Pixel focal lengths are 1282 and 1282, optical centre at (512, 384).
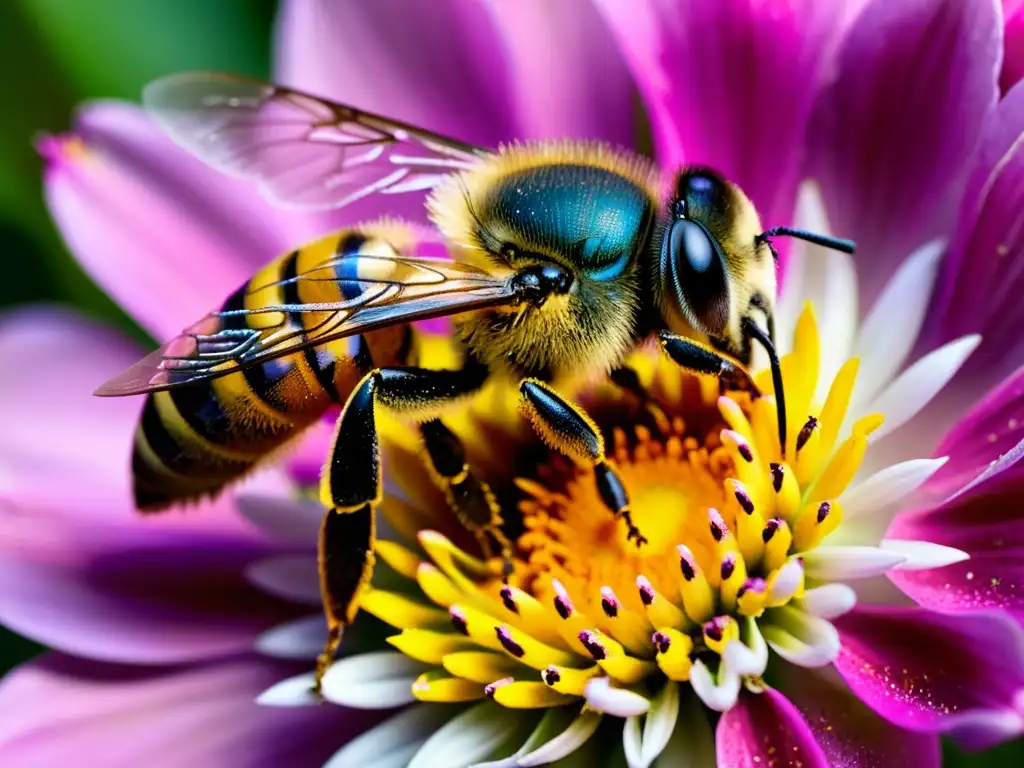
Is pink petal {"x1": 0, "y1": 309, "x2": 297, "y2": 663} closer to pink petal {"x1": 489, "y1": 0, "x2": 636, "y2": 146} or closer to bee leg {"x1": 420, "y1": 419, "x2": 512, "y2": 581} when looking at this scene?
bee leg {"x1": 420, "y1": 419, "x2": 512, "y2": 581}

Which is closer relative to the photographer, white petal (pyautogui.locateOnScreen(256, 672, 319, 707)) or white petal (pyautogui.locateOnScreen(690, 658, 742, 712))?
white petal (pyautogui.locateOnScreen(690, 658, 742, 712))

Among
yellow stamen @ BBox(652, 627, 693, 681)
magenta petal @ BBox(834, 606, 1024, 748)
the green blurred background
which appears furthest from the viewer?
the green blurred background

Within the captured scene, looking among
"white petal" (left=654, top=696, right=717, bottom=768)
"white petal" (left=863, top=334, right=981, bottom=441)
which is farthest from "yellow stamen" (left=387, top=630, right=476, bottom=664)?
"white petal" (left=863, top=334, right=981, bottom=441)

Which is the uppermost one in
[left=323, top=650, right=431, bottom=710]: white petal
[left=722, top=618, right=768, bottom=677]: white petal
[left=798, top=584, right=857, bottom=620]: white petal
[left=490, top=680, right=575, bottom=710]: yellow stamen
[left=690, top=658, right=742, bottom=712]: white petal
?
[left=798, top=584, right=857, bottom=620]: white petal

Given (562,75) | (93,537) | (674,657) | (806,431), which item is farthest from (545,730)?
(562,75)

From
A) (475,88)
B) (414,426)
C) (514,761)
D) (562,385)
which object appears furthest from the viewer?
(475,88)

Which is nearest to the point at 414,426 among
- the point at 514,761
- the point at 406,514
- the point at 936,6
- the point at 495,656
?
the point at 406,514

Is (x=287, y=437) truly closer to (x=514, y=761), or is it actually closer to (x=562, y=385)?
(x=562, y=385)
